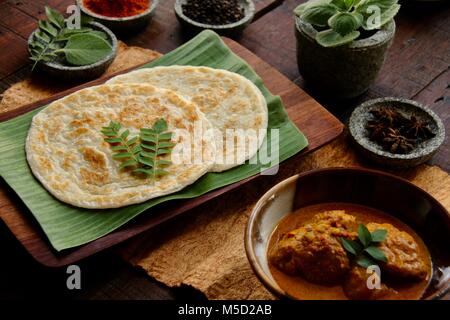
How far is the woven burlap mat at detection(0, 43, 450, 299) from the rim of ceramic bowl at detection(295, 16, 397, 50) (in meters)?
0.42

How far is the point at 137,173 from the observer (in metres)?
2.48

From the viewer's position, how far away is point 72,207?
2.39m

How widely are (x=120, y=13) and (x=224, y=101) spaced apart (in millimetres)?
1002

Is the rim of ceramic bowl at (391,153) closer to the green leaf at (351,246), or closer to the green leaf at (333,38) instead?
the green leaf at (333,38)

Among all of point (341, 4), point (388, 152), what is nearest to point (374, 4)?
point (341, 4)

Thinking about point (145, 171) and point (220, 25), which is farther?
point (220, 25)

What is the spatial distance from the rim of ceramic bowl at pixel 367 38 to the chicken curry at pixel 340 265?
3.18 feet

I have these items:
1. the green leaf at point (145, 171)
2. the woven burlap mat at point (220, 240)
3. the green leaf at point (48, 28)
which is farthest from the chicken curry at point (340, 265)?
the green leaf at point (48, 28)

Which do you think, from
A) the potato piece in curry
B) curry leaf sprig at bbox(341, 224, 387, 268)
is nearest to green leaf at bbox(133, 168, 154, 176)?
the potato piece in curry

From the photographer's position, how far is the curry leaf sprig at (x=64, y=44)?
3.12 metres

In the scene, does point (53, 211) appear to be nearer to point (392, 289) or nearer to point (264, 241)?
point (264, 241)

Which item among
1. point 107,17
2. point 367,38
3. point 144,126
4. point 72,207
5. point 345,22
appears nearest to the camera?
point 72,207

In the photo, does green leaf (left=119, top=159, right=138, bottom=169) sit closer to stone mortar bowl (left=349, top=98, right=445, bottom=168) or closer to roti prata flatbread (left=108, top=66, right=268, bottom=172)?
roti prata flatbread (left=108, top=66, right=268, bottom=172)

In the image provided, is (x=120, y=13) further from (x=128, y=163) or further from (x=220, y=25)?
(x=128, y=163)
